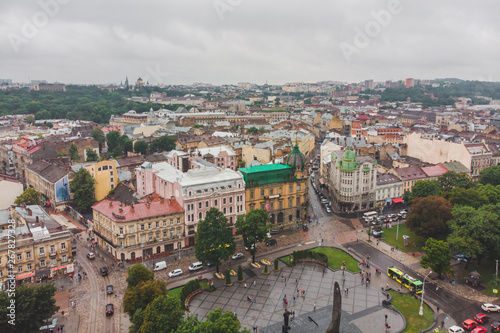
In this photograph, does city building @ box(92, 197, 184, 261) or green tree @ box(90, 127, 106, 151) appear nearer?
city building @ box(92, 197, 184, 261)

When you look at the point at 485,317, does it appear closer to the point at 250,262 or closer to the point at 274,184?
the point at 250,262

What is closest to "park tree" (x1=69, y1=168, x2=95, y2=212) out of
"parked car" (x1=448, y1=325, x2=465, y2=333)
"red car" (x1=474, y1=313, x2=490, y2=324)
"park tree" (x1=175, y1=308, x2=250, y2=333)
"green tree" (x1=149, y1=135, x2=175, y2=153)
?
"green tree" (x1=149, y1=135, x2=175, y2=153)

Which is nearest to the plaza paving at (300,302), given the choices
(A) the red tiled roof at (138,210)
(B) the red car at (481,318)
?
(B) the red car at (481,318)

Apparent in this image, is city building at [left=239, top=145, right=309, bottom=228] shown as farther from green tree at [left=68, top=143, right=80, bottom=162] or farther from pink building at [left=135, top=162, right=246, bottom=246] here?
green tree at [left=68, top=143, right=80, bottom=162]

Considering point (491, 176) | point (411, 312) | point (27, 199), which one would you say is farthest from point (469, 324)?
point (27, 199)

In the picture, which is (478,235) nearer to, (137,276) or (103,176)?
(137,276)

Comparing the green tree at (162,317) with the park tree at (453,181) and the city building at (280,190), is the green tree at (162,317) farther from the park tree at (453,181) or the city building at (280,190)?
the park tree at (453,181)
